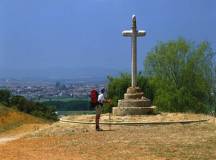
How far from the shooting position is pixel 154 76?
63.8 m

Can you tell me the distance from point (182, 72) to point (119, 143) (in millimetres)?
43136

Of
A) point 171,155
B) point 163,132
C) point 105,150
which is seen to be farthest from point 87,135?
point 171,155

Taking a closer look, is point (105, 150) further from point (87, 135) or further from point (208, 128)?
point (208, 128)

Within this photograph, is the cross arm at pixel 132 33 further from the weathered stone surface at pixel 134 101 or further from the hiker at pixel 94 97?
the hiker at pixel 94 97

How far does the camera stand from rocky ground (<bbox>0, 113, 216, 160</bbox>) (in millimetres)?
18781

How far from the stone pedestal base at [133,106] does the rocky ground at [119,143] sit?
4.74 ft

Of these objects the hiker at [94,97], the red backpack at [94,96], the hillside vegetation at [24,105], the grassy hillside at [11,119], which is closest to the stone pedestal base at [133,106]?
the hiker at [94,97]

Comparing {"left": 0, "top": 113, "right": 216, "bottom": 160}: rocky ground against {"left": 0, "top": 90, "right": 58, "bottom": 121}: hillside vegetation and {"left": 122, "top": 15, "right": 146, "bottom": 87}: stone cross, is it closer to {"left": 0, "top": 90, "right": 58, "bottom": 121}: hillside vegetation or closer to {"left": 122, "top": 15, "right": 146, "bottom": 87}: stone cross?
{"left": 122, "top": 15, "right": 146, "bottom": 87}: stone cross

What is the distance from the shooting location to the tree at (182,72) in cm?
6158

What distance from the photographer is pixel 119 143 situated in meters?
21.5

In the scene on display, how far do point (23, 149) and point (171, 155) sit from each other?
5342 millimetres

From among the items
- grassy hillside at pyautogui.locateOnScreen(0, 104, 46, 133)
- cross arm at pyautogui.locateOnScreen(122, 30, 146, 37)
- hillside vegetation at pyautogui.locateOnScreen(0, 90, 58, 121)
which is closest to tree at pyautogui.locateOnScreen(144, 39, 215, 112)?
hillside vegetation at pyautogui.locateOnScreen(0, 90, 58, 121)

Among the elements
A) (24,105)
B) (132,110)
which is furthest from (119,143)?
(24,105)

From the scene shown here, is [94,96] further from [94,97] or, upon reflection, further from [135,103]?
[135,103]
